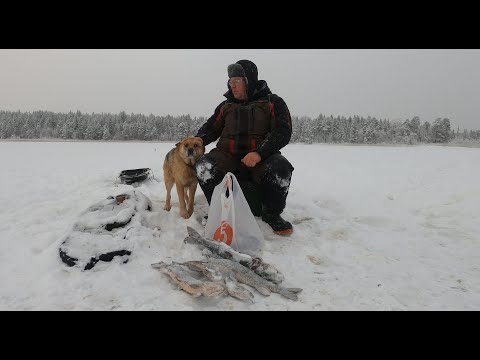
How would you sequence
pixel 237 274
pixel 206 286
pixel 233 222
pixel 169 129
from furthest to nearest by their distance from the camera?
pixel 169 129 → pixel 233 222 → pixel 237 274 → pixel 206 286

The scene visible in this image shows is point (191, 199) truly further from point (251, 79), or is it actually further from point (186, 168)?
point (251, 79)

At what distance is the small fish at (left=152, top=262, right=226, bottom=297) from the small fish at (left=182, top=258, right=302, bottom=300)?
0.36 feet

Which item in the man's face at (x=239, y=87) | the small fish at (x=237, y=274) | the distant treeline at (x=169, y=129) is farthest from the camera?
the distant treeline at (x=169, y=129)

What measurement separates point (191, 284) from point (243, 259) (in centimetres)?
57

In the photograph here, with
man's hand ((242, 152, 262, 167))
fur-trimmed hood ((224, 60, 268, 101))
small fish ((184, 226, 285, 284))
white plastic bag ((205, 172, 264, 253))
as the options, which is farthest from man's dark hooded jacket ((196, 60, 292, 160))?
small fish ((184, 226, 285, 284))

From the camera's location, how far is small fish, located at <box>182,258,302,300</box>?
2316 mm

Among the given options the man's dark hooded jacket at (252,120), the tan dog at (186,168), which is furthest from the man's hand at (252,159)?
the tan dog at (186,168)

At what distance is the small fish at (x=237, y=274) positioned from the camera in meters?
2.32

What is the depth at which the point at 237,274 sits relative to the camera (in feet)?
8.07

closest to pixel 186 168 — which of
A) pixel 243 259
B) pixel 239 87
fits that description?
pixel 239 87

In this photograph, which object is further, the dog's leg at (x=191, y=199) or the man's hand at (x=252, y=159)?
the dog's leg at (x=191, y=199)

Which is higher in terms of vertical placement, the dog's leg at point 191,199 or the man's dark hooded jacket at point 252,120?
the man's dark hooded jacket at point 252,120

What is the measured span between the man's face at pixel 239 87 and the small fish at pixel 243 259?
196 cm

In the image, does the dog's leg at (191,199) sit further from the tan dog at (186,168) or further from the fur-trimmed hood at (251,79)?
the fur-trimmed hood at (251,79)
